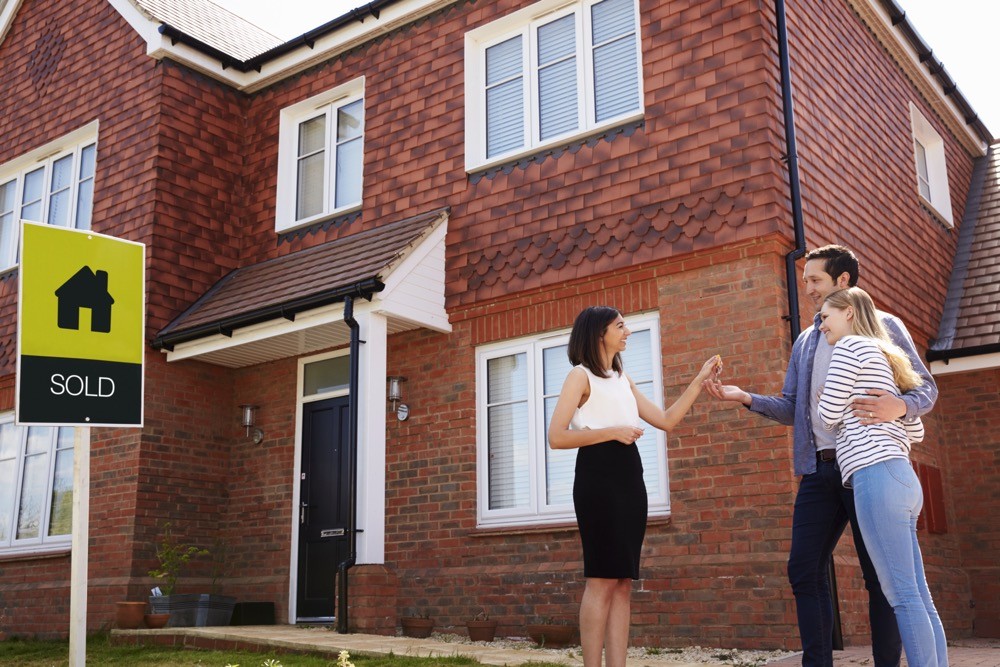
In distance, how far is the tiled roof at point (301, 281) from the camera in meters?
8.84

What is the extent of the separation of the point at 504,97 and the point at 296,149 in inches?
115

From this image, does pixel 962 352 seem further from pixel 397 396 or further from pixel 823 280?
pixel 823 280

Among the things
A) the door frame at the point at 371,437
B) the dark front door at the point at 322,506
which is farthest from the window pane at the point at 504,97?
the dark front door at the point at 322,506

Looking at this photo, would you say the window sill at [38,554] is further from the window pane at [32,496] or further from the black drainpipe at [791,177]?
the black drainpipe at [791,177]

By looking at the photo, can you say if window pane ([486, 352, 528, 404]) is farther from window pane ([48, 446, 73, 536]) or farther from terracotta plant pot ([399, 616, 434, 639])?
window pane ([48, 446, 73, 536])

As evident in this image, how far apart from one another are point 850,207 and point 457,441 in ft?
13.3

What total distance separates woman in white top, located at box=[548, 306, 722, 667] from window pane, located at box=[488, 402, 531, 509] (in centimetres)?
421

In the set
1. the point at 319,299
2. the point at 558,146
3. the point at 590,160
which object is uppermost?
the point at 558,146

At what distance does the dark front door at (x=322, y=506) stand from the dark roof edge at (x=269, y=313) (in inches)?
48.7

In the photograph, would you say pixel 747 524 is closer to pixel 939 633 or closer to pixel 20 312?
pixel 939 633

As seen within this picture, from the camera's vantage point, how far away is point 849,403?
3852 millimetres

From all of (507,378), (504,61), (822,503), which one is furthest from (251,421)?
(822,503)

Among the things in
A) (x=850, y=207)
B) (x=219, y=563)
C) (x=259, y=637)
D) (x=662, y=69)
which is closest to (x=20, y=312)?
(x=259, y=637)

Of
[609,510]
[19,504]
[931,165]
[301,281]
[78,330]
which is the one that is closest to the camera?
[609,510]
